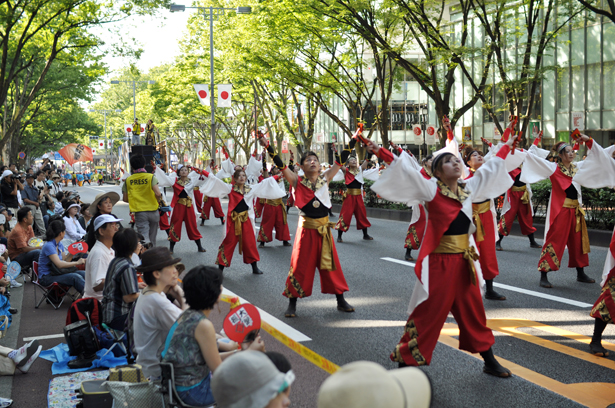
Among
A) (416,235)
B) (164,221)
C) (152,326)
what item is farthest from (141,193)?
(152,326)

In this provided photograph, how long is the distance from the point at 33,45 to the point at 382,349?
18090mm

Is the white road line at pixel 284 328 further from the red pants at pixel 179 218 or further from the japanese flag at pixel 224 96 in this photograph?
the japanese flag at pixel 224 96

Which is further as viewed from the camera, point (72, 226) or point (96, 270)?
point (72, 226)

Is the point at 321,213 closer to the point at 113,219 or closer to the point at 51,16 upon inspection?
the point at 113,219

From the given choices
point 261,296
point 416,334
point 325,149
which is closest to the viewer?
point 416,334

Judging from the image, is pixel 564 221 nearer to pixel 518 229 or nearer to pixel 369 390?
pixel 518 229

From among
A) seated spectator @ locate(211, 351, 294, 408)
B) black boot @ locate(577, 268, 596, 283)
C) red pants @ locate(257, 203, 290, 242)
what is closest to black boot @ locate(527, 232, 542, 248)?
black boot @ locate(577, 268, 596, 283)

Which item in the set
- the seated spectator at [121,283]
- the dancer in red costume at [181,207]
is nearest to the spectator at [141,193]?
the dancer in red costume at [181,207]

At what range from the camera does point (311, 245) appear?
661 centimetres

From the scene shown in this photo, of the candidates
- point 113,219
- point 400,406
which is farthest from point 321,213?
point 400,406

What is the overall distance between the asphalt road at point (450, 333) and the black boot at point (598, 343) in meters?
0.08

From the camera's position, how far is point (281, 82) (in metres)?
26.2

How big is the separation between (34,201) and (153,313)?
12713mm

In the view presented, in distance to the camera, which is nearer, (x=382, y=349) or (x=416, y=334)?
(x=416, y=334)
